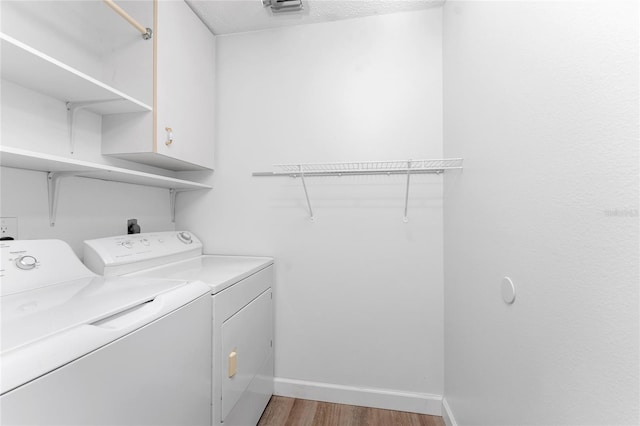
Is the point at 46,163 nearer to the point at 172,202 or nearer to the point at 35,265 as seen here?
the point at 35,265

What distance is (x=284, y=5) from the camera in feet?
5.47

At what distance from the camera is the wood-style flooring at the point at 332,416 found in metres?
1.62

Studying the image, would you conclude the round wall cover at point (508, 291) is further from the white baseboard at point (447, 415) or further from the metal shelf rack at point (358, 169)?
the white baseboard at point (447, 415)

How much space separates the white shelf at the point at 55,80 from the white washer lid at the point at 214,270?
870mm

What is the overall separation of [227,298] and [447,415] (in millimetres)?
1499

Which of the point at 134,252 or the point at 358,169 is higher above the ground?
the point at 358,169

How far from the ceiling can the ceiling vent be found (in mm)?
51

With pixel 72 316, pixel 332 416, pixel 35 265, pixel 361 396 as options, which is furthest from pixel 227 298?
pixel 361 396

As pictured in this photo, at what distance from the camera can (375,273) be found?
70.7 inches

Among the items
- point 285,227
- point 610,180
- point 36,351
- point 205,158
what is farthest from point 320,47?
point 36,351

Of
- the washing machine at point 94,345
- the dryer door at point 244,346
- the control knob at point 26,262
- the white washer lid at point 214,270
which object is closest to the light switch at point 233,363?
the dryer door at point 244,346

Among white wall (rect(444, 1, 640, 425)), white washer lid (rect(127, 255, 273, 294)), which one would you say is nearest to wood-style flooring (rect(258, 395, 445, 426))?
white wall (rect(444, 1, 640, 425))

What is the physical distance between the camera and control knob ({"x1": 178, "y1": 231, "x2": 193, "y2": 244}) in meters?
1.83

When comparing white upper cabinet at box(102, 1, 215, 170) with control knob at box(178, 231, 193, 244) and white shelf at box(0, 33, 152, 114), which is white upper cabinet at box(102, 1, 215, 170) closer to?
white shelf at box(0, 33, 152, 114)
